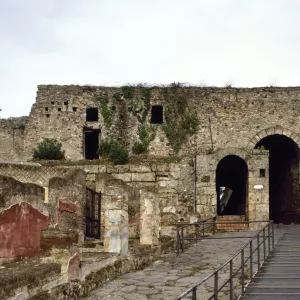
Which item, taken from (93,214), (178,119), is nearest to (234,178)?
(178,119)

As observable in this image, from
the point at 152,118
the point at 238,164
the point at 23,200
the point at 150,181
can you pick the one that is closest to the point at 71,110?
the point at 152,118

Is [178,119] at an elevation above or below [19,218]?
above

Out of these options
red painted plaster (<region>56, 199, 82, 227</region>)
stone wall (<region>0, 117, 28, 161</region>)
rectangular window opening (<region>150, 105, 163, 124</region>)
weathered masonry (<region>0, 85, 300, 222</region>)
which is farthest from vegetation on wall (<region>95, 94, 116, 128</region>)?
red painted plaster (<region>56, 199, 82, 227</region>)

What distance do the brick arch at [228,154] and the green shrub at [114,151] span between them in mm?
3661

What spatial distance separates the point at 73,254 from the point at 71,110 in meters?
16.4

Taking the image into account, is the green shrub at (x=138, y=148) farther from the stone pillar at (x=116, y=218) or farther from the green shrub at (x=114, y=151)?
the stone pillar at (x=116, y=218)

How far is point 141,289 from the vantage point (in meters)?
9.78

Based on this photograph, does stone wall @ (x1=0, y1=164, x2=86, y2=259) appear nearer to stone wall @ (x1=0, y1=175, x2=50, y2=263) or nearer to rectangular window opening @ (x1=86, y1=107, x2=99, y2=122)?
stone wall @ (x1=0, y1=175, x2=50, y2=263)

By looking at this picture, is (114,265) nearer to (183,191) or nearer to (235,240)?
(235,240)

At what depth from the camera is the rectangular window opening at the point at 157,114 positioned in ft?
83.0

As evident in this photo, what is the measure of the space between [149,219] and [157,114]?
37.8 ft

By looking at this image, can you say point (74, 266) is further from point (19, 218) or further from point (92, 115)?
point (92, 115)

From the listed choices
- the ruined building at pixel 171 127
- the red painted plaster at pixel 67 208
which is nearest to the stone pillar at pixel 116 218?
the red painted plaster at pixel 67 208

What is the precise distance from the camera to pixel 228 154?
22.2 meters
